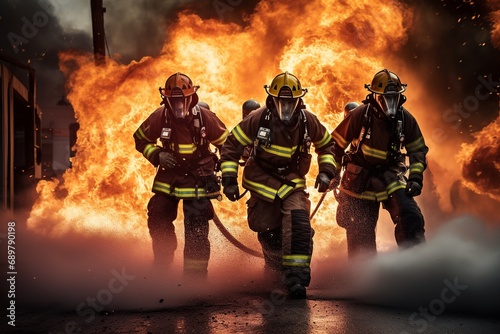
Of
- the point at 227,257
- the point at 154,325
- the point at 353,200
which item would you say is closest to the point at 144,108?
the point at 227,257

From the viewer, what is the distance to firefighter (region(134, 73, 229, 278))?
22.3 ft

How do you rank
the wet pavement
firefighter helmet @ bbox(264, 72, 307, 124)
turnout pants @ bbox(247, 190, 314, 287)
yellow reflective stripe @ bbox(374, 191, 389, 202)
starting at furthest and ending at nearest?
yellow reflective stripe @ bbox(374, 191, 389, 202) < firefighter helmet @ bbox(264, 72, 307, 124) < turnout pants @ bbox(247, 190, 314, 287) < the wet pavement

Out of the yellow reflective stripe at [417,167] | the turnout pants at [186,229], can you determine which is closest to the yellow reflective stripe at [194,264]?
the turnout pants at [186,229]

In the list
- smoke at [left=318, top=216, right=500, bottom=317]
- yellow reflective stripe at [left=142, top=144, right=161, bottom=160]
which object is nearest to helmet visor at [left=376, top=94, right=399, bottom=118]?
smoke at [left=318, top=216, right=500, bottom=317]

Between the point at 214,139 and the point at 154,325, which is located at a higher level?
the point at 214,139

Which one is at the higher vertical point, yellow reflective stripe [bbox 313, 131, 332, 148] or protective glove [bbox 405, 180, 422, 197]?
yellow reflective stripe [bbox 313, 131, 332, 148]

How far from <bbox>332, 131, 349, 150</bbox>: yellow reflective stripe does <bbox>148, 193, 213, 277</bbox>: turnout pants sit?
5.23 ft

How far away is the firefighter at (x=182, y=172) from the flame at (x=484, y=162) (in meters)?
6.99

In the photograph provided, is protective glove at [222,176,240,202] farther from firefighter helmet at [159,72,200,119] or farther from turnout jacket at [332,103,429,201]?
turnout jacket at [332,103,429,201]

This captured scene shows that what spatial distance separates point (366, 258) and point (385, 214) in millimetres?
4118

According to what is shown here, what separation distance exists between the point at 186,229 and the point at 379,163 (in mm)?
2212

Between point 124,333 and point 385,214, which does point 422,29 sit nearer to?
point 385,214

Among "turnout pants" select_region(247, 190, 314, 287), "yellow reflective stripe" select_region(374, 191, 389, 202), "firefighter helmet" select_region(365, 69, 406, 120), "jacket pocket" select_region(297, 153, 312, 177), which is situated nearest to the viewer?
"turnout pants" select_region(247, 190, 314, 287)

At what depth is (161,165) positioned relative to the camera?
686 cm
